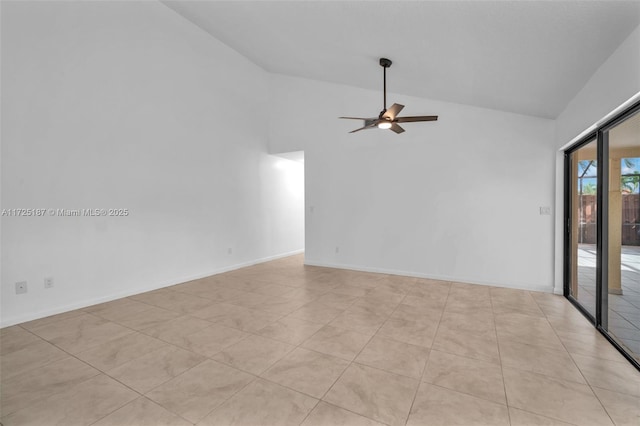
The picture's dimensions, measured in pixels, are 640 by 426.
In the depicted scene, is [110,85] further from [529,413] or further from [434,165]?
[529,413]

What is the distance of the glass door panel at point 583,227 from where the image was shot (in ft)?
11.2

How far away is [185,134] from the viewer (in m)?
4.84

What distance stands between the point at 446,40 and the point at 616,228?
7.87 ft

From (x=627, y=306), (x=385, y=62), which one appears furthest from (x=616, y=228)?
(x=385, y=62)

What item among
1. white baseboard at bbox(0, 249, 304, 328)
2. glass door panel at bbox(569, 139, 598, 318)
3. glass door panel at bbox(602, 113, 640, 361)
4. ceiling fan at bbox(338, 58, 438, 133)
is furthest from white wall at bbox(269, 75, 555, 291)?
white baseboard at bbox(0, 249, 304, 328)

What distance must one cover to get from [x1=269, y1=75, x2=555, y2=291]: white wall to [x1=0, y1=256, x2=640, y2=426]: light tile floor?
1.00 m

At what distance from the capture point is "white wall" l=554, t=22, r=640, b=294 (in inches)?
82.2

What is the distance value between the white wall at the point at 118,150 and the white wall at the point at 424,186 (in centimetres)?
136

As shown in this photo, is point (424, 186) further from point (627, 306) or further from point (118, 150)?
point (118, 150)

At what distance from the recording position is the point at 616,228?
2.69 meters

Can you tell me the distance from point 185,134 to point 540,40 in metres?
4.78

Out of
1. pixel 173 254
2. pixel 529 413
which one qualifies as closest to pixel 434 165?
pixel 529 413

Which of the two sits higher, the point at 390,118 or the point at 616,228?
the point at 390,118

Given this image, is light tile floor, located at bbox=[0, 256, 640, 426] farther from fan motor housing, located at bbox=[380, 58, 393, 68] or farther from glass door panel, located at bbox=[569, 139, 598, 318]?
fan motor housing, located at bbox=[380, 58, 393, 68]
